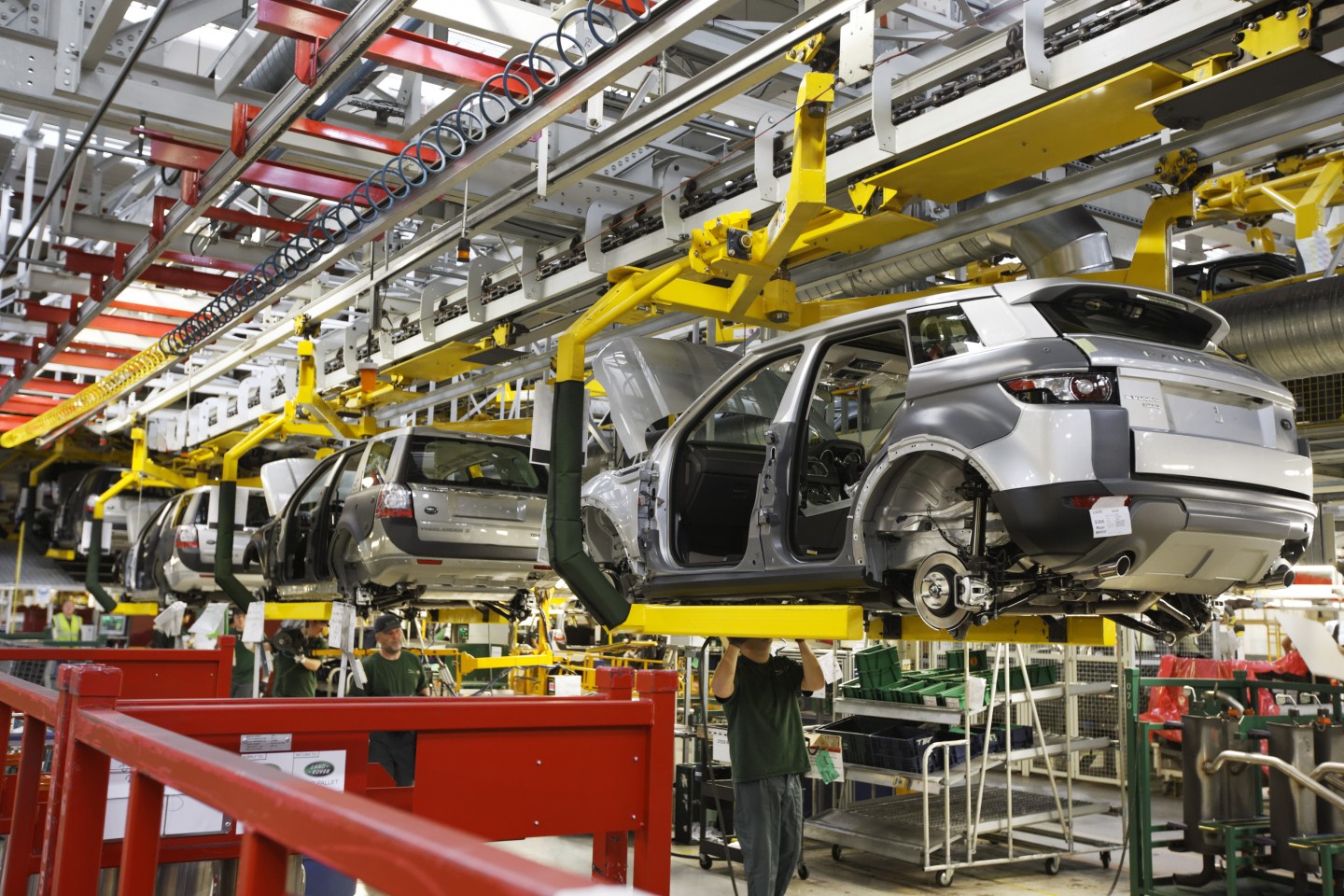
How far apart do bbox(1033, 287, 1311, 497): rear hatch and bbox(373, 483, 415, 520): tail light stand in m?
4.86

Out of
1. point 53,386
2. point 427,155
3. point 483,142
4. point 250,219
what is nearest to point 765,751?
point 483,142

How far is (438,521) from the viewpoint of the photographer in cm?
791

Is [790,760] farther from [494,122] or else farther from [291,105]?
[291,105]

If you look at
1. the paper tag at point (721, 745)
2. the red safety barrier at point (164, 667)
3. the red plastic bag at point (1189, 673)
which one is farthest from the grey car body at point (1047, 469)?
the red plastic bag at point (1189, 673)

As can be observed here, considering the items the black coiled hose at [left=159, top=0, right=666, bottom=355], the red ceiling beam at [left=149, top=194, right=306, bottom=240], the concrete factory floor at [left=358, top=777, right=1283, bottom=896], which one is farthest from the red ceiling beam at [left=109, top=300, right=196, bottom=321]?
the concrete factory floor at [left=358, top=777, right=1283, bottom=896]

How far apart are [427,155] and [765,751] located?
3.64 meters

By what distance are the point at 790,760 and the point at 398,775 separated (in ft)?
7.79

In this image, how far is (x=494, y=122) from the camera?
5.34m

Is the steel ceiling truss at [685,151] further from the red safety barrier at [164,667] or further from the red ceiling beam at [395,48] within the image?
the red safety barrier at [164,667]

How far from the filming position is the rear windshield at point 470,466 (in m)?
8.10

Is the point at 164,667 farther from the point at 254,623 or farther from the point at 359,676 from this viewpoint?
the point at 254,623

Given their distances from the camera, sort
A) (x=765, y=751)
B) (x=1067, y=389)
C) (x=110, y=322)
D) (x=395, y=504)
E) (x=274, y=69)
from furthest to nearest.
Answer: (x=110, y=322)
(x=395, y=504)
(x=274, y=69)
(x=765, y=751)
(x=1067, y=389)

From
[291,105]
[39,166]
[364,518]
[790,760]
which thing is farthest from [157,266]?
[790,760]

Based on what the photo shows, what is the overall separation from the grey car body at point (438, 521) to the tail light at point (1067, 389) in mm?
4814
